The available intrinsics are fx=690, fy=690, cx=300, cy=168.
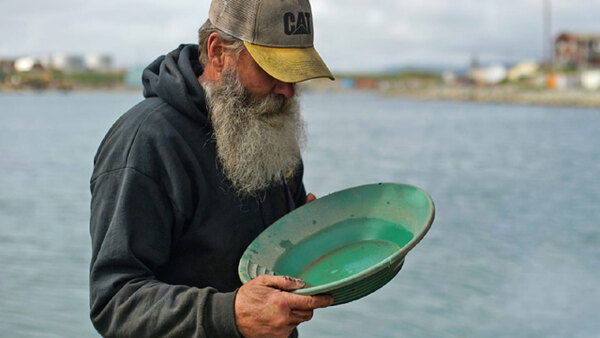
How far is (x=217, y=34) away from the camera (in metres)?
1.75

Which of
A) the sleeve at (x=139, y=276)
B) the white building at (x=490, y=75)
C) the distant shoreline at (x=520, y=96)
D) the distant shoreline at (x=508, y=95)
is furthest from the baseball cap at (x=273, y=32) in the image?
the white building at (x=490, y=75)

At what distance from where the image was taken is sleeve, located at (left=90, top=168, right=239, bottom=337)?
4.95 feet

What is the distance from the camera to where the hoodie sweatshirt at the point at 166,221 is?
60.3 inches

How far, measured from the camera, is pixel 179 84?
5.72 feet

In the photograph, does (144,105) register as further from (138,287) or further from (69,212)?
(69,212)

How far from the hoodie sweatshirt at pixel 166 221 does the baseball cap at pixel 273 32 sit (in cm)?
19

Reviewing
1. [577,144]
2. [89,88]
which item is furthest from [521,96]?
[89,88]

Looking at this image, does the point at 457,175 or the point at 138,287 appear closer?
the point at 138,287

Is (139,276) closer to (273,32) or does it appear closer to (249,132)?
(249,132)

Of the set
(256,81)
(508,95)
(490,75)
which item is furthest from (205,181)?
(490,75)

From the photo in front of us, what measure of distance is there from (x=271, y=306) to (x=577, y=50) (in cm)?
7132

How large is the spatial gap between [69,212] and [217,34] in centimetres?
1085

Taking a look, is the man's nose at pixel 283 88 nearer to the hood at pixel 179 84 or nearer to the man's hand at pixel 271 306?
the hood at pixel 179 84

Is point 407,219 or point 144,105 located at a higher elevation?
point 144,105
